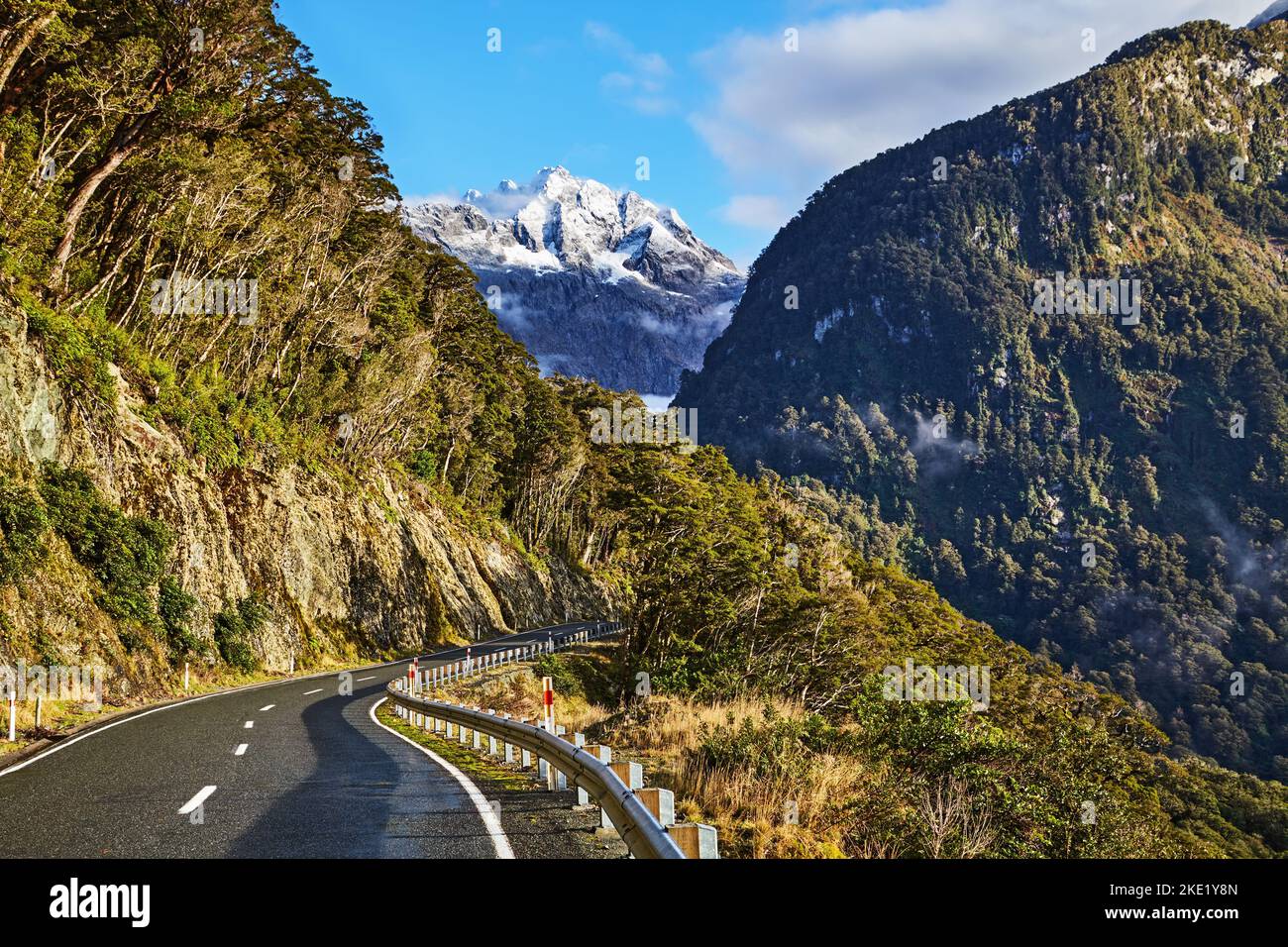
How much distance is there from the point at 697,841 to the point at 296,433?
4191cm

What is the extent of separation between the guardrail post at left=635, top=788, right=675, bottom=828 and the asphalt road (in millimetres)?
1437

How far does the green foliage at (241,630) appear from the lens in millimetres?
31562

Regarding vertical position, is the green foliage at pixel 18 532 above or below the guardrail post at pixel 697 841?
above

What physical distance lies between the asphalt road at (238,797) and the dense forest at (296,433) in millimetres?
3714

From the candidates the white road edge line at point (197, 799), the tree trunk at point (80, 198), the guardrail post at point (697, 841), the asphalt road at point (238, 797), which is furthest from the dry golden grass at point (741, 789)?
the tree trunk at point (80, 198)

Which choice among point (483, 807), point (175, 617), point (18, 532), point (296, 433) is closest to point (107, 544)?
point (175, 617)

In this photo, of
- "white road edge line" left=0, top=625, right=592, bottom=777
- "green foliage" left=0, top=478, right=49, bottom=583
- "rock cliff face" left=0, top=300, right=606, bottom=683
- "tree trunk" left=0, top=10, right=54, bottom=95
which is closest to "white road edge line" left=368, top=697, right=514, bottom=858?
"white road edge line" left=0, top=625, right=592, bottom=777

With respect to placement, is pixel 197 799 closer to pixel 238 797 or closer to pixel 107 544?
pixel 238 797

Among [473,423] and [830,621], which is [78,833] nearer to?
[830,621]

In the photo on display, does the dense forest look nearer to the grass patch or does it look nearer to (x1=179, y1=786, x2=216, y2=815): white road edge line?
the grass patch

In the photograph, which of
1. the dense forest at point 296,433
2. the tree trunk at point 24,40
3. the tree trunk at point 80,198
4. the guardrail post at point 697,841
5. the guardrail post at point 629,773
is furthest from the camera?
the tree trunk at point 80,198

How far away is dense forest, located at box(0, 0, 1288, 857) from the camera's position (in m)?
16.8

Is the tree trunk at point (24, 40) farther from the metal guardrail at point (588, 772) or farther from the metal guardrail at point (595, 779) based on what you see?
the metal guardrail at point (595, 779)

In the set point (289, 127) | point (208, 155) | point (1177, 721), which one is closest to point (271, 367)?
point (289, 127)
